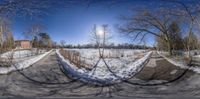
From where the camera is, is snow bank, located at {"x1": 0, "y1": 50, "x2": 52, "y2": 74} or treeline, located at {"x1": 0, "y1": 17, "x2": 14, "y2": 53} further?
snow bank, located at {"x1": 0, "y1": 50, "x2": 52, "y2": 74}

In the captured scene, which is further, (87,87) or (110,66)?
(110,66)

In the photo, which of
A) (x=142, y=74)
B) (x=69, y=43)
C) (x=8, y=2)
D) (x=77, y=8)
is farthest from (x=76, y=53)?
(x=8, y=2)

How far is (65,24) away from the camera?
7.77ft

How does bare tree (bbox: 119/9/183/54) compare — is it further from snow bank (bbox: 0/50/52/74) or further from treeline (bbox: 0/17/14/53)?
treeline (bbox: 0/17/14/53)

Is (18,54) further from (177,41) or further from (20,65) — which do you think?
(177,41)

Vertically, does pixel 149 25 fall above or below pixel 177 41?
above

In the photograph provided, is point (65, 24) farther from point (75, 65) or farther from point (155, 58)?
point (155, 58)

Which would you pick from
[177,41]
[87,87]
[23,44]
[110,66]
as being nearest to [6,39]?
[23,44]

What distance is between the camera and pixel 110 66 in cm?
239

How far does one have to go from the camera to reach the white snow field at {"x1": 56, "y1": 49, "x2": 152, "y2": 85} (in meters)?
2.30

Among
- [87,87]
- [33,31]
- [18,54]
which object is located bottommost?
[87,87]

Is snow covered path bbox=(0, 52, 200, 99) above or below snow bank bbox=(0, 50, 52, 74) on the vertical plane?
below

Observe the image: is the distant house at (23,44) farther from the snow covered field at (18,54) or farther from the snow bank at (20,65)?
the snow bank at (20,65)

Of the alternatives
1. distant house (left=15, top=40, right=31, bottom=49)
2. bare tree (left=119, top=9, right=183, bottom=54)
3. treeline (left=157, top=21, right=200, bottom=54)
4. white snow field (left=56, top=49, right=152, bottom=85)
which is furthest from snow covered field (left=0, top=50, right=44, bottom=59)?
treeline (left=157, top=21, right=200, bottom=54)
